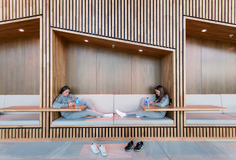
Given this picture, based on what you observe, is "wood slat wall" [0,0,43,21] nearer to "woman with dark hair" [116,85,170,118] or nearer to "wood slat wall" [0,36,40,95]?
"wood slat wall" [0,36,40,95]

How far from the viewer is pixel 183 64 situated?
3.34 meters

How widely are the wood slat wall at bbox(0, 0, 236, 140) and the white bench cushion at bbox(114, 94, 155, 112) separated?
0.79 meters

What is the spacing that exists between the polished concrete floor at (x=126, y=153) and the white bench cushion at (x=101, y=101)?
1.14 metres

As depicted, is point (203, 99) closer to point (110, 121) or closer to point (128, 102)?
point (128, 102)

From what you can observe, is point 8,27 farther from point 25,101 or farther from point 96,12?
point 96,12

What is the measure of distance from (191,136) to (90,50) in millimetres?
3955

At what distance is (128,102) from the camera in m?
3.94

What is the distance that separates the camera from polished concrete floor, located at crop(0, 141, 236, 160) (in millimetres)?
2396

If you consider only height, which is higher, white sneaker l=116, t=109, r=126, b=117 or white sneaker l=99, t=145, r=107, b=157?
white sneaker l=116, t=109, r=126, b=117

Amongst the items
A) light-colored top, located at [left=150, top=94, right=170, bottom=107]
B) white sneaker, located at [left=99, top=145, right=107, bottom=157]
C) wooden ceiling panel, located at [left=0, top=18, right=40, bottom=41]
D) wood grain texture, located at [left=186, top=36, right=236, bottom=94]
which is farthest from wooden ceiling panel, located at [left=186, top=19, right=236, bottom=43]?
wooden ceiling panel, located at [left=0, top=18, right=40, bottom=41]

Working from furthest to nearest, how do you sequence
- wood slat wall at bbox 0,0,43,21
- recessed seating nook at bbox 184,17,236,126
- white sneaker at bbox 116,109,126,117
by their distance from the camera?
recessed seating nook at bbox 184,17,236,126 → white sneaker at bbox 116,109,126,117 → wood slat wall at bbox 0,0,43,21

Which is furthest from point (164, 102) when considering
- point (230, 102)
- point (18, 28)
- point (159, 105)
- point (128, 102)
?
point (18, 28)

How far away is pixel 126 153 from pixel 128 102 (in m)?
1.65

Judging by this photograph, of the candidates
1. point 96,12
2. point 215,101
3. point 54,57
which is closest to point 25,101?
point 54,57
